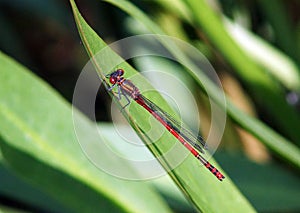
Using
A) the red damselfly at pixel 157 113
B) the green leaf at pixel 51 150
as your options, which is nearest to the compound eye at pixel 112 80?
the red damselfly at pixel 157 113

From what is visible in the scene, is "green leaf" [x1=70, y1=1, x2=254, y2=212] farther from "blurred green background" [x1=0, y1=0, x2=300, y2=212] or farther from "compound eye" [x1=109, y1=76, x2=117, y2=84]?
"blurred green background" [x1=0, y1=0, x2=300, y2=212]

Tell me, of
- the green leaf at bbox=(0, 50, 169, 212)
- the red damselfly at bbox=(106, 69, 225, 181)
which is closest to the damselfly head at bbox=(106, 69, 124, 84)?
the red damselfly at bbox=(106, 69, 225, 181)

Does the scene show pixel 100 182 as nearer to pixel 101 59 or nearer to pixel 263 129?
pixel 263 129

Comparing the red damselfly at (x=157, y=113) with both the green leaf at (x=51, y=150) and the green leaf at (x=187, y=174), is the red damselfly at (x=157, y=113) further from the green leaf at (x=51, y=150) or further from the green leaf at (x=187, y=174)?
the green leaf at (x=51, y=150)

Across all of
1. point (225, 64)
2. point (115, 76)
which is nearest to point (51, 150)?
point (115, 76)

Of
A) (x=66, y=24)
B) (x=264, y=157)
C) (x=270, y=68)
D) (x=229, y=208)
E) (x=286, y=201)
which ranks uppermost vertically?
(x=66, y=24)

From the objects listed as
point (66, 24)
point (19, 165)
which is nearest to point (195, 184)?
point (19, 165)
